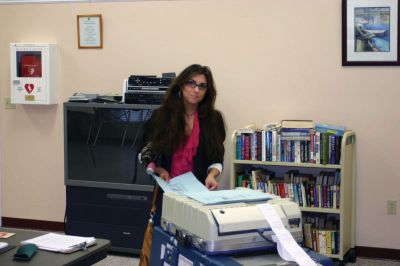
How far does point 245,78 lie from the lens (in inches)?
172

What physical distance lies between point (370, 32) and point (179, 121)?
1842 millimetres

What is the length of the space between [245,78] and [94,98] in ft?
3.98

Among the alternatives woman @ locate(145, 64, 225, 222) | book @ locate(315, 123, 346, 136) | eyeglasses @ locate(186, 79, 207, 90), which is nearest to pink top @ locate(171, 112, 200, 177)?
woman @ locate(145, 64, 225, 222)

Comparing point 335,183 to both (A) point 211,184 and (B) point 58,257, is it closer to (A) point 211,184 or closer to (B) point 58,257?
(A) point 211,184

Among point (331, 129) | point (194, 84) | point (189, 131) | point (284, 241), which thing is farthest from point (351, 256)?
point (284, 241)

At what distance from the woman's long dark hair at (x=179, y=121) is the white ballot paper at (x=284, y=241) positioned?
1162 millimetres

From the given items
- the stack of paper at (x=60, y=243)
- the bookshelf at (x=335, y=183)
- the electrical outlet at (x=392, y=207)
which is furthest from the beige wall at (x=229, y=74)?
the stack of paper at (x=60, y=243)

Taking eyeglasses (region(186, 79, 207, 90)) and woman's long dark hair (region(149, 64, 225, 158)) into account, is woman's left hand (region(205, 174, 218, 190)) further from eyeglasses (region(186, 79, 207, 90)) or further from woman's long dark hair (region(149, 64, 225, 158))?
eyeglasses (region(186, 79, 207, 90))

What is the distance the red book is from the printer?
125 inches

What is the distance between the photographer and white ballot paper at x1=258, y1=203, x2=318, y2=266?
1715 millimetres

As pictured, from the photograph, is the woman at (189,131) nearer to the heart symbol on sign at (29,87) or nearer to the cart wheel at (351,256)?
the cart wheel at (351,256)

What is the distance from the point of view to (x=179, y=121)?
10.0 ft

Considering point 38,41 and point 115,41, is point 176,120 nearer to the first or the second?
point 115,41

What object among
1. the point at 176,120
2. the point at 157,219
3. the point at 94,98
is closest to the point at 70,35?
the point at 94,98
